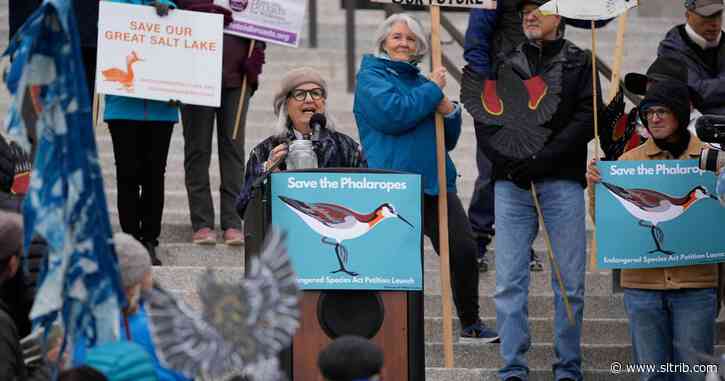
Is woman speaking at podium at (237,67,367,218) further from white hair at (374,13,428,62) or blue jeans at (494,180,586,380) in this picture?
blue jeans at (494,180,586,380)

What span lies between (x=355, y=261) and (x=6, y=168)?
172cm

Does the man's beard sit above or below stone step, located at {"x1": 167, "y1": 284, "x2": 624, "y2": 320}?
above

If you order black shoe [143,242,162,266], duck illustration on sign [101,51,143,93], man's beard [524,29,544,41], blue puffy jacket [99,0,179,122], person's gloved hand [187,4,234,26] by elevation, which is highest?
person's gloved hand [187,4,234,26]

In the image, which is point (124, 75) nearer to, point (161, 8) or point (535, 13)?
point (161, 8)

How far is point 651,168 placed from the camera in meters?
7.35

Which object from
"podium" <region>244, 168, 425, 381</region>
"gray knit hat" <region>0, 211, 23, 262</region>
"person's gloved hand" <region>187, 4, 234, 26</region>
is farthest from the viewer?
"person's gloved hand" <region>187, 4, 234, 26</region>

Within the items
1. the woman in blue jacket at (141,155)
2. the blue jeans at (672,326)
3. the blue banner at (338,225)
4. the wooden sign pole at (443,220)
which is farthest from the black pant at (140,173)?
the blue jeans at (672,326)

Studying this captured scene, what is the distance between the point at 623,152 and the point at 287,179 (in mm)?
1869

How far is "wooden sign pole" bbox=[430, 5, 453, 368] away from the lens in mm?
7508

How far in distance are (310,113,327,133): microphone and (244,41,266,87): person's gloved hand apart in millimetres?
1746

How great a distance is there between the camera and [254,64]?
9062 mm

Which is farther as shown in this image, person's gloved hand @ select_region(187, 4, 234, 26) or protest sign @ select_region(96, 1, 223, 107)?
person's gloved hand @ select_region(187, 4, 234, 26)

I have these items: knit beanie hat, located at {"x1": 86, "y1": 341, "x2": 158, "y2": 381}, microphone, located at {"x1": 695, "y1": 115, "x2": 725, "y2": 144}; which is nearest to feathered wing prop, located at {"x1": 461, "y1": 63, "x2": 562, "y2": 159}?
microphone, located at {"x1": 695, "y1": 115, "x2": 725, "y2": 144}

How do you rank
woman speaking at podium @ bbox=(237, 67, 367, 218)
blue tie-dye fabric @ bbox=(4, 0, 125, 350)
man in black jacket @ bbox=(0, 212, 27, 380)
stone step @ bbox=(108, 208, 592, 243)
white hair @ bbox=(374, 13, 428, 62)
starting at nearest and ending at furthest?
1. blue tie-dye fabric @ bbox=(4, 0, 125, 350)
2. man in black jacket @ bbox=(0, 212, 27, 380)
3. woman speaking at podium @ bbox=(237, 67, 367, 218)
4. white hair @ bbox=(374, 13, 428, 62)
5. stone step @ bbox=(108, 208, 592, 243)
